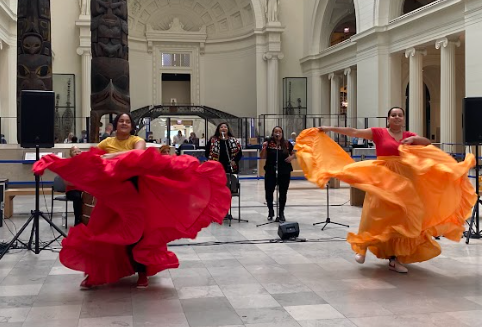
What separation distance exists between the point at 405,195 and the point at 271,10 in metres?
33.6

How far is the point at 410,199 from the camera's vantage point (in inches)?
250

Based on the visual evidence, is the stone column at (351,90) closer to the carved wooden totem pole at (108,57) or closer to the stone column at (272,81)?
the stone column at (272,81)

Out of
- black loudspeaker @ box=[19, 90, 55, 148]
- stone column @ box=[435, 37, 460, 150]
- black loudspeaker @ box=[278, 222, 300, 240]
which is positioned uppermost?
stone column @ box=[435, 37, 460, 150]

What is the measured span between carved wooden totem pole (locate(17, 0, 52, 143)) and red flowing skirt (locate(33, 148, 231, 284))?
12603 mm

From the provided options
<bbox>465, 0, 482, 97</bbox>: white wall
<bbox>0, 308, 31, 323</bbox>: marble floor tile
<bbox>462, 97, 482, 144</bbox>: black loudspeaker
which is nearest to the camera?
<bbox>0, 308, 31, 323</bbox>: marble floor tile

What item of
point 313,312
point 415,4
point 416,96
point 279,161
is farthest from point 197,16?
point 313,312

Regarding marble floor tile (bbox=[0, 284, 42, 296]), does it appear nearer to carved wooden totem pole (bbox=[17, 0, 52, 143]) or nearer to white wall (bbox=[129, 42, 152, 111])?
carved wooden totem pole (bbox=[17, 0, 52, 143])

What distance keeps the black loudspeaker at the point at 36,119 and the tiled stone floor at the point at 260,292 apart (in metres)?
1.54

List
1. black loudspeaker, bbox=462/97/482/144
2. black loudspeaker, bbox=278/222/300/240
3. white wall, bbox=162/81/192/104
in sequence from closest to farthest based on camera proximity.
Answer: black loudspeaker, bbox=278/222/300/240 < black loudspeaker, bbox=462/97/482/144 < white wall, bbox=162/81/192/104

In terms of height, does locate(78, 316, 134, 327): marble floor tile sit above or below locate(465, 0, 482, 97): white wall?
below

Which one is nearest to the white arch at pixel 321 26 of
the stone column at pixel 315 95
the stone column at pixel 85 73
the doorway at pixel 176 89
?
the stone column at pixel 315 95

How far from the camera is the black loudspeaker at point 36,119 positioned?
26.3 ft

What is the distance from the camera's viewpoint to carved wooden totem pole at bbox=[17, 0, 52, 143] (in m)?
17.3

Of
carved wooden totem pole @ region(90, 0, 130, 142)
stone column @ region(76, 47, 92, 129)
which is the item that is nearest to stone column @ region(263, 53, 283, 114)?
stone column @ region(76, 47, 92, 129)
